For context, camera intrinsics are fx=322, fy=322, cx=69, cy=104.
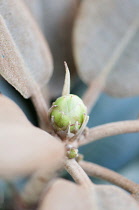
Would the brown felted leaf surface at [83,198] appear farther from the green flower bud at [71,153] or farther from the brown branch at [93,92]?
the brown branch at [93,92]

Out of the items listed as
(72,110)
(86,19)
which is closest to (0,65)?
(72,110)

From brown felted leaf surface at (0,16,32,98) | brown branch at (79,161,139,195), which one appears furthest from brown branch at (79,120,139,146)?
brown felted leaf surface at (0,16,32,98)

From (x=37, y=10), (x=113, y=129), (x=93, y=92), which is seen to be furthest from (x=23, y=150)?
(x=37, y=10)

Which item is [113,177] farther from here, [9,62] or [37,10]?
[37,10]

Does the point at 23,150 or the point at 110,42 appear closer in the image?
the point at 23,150

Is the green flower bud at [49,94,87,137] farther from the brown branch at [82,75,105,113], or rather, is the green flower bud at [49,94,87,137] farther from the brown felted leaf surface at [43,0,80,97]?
the brown felted leaf surface at [43,0,80,97]

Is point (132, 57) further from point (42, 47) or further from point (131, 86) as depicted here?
point (42, 47)
